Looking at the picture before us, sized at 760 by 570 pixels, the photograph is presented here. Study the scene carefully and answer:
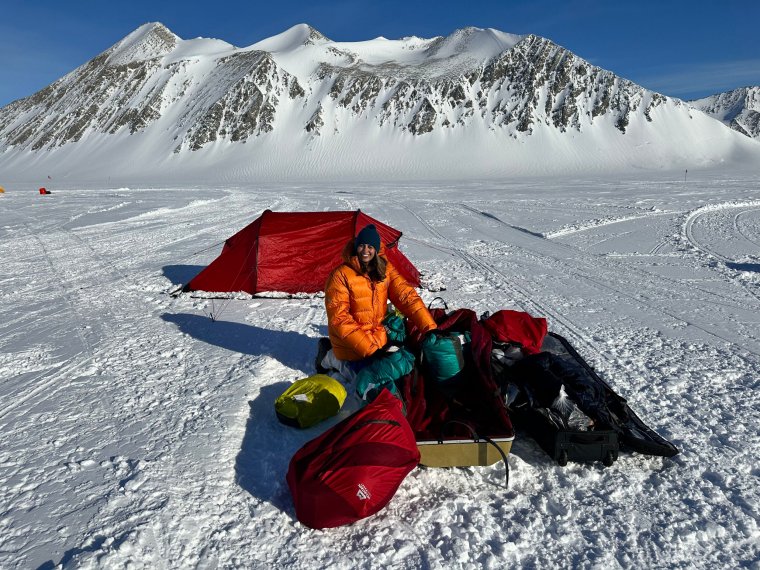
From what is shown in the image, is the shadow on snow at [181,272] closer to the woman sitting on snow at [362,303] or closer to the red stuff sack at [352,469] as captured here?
Result: the woman sitting on snow at [362,303]

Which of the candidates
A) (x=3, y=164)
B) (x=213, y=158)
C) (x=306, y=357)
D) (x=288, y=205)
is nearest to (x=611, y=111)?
(x=213, y=158)

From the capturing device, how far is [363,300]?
4.16 m

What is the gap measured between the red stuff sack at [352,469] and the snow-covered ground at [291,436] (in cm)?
15

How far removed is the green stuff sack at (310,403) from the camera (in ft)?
12.3

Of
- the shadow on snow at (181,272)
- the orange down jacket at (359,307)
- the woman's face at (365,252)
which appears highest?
the woman's face at (365,252)

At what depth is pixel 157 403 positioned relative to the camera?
13.7 ft

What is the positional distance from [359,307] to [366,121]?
263 feet

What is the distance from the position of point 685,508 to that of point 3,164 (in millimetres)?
112514

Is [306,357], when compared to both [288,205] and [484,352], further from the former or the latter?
[288,205]

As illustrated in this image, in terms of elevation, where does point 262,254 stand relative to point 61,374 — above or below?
above

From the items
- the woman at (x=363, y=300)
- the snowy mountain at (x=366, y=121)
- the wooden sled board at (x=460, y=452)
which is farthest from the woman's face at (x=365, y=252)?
the snowy mountain at (x=366, y=121)

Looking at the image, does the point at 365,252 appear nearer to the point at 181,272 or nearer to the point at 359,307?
the point at 359,307

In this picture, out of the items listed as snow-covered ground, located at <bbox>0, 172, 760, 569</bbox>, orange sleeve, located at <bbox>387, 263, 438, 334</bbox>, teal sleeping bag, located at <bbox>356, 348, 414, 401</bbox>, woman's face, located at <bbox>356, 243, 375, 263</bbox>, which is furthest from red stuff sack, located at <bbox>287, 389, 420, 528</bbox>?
woman's face, located at <bbox>356, 243, 375, 263</bbox>

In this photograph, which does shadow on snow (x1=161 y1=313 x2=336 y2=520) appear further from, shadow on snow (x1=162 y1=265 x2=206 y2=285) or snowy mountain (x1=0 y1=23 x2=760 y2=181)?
snowy mountain (x1=0 y1=23 x2=760 y2=181)
